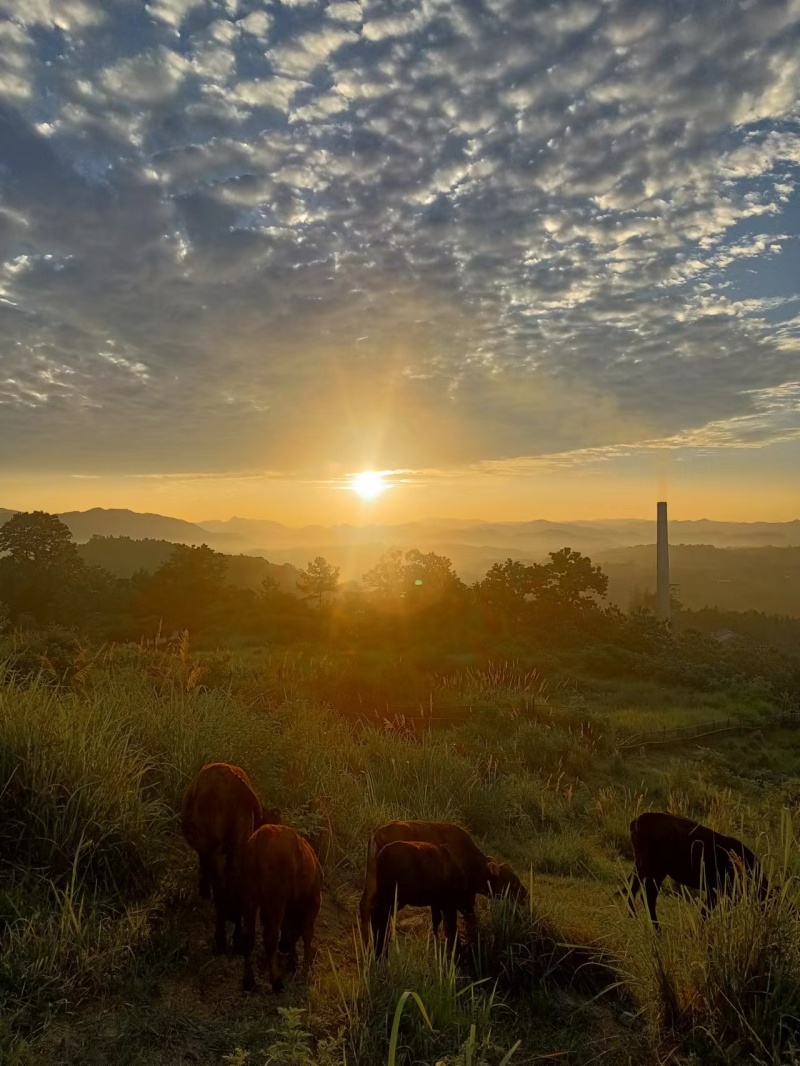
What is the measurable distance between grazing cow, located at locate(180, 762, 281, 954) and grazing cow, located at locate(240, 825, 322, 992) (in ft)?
0.63

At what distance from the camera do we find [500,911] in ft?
13.3

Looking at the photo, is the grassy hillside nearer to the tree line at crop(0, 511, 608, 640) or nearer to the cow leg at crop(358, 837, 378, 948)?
the cow leg at crop(358, 837, 378, 948)

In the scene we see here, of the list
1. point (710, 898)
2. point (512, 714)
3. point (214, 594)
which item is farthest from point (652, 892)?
point (214, 594)

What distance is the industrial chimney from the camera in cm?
5509

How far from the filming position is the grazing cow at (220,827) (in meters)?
3.72

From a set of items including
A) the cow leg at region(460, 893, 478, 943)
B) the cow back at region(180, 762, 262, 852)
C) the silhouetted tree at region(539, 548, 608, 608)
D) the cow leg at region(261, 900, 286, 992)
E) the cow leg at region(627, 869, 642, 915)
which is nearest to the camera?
the cow leg at region(261, 900, 286, 992)

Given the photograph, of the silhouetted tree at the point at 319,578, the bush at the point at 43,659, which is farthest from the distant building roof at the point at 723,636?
the bush at the point at 43,659

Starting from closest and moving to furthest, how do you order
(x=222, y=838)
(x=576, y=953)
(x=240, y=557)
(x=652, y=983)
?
(x=652, y=983)
(x=222, y=838)
(x=576, y=953)
(x=240, y=557)

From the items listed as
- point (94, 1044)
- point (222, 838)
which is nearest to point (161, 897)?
point (222, 838)

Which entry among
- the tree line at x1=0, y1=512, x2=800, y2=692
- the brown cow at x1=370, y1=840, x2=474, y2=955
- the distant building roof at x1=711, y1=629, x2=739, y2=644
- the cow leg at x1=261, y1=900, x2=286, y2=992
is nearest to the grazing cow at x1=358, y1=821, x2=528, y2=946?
the brown cow at x1=370, y1=840, x2=474, y2=955

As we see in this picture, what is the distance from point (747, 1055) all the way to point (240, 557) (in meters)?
121

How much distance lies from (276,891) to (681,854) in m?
2.48

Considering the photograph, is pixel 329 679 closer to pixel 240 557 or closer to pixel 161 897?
pixel 161 897

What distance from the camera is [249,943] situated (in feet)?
11.3
